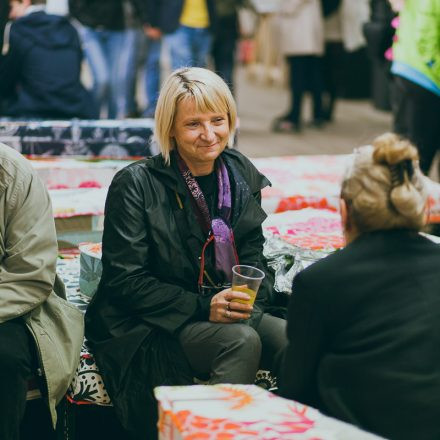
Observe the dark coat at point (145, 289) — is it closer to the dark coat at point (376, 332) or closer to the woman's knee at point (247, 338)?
the woman's knee at point (247, 338)

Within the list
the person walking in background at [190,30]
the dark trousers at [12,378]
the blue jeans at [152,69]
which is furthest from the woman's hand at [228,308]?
the blue jeans at [152,69]

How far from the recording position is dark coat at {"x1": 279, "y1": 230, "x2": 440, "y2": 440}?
2.18 meters

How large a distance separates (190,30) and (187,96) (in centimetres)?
498

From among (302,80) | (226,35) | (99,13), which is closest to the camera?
(99,13)

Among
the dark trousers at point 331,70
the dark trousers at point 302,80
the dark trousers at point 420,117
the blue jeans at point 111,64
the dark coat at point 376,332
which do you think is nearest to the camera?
the dark coat at point 376,332

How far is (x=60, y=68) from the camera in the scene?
235 inches

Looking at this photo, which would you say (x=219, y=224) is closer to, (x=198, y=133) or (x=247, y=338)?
(x=198, y=133)

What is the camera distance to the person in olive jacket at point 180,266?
2984 mm

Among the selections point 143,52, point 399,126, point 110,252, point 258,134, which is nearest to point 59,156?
point 399,126

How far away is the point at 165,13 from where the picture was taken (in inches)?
302

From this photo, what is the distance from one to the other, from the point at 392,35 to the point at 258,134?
3491mm

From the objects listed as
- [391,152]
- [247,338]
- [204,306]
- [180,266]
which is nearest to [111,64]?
[180,266]

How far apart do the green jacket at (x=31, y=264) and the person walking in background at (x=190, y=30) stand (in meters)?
4.94

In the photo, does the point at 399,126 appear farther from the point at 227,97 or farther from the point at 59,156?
the point at 227,97
